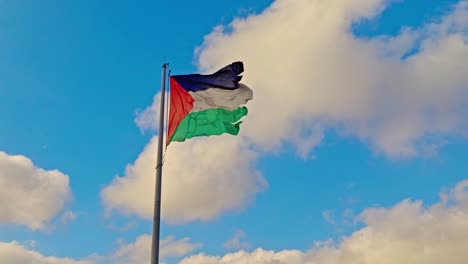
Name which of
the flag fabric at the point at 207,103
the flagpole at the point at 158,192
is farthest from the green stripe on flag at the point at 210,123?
the flagpole at the point at 158,192

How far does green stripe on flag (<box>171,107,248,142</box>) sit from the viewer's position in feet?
100

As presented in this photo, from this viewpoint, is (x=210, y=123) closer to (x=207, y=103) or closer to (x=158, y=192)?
(x=207, y=103)

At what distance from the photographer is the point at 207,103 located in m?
31.4

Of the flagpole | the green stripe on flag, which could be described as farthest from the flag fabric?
the flagpole

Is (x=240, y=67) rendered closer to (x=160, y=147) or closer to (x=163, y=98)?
(x=163, y=98)

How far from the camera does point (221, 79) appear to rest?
31.8 m

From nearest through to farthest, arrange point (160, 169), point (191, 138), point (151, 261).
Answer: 1. point (151, 261)
2. point (160, 169)
3. point (191, 138)

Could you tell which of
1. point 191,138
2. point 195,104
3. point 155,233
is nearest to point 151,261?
point 155,233

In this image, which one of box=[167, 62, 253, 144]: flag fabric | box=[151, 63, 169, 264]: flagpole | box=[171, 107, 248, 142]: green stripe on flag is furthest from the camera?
box=[167, 62, 253, 144]: flag fabric

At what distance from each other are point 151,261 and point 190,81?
10.7m

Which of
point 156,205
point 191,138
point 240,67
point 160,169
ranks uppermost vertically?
point 240,67

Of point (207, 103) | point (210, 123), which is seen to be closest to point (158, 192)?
point (210, 123)

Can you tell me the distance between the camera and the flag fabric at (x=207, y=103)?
101 ft

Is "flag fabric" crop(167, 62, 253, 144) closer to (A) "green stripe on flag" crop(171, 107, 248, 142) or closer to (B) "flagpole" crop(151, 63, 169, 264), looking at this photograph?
(A) "green stripe on flag" crop(171, 107, 248, 142)
